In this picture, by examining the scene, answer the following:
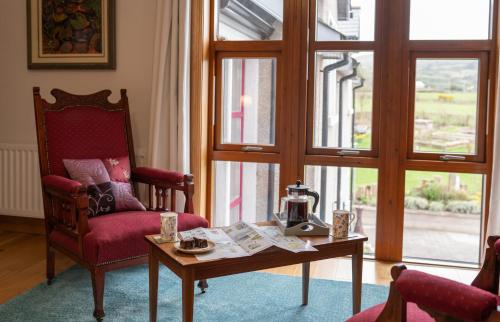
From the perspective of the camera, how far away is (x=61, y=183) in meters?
2.86

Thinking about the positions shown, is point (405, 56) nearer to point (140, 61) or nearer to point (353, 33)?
point (353, 33)

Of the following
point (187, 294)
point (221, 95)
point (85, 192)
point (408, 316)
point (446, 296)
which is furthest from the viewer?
point (221, 95)

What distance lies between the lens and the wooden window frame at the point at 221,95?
3770mm

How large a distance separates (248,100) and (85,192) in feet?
4.96

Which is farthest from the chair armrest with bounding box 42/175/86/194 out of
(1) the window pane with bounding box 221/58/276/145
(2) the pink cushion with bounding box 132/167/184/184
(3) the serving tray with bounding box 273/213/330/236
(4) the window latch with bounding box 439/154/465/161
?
(4) the window latch with bounding box 439/154/465/161

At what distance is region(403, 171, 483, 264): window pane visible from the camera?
3.57 m

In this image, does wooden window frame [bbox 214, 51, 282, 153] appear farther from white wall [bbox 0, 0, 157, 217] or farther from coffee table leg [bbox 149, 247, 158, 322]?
coffee table leg [bbox 149, 247, 158, 322]

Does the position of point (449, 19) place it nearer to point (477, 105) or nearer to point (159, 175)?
point (477, 105)

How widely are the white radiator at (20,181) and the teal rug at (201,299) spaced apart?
3.31 ft

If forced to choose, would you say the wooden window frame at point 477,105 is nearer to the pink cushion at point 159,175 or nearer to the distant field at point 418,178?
the distant field at point 418,178

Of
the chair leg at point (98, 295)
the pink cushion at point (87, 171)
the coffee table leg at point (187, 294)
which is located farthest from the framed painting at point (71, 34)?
the coffee table leg at point (187, 294)

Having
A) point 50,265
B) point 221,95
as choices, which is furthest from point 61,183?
point 221,95

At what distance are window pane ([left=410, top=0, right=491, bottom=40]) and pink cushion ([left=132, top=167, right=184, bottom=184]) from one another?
5.70ft

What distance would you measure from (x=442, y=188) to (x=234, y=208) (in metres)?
1.46
